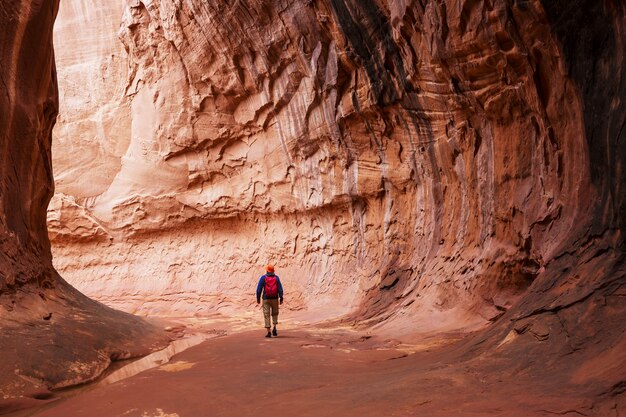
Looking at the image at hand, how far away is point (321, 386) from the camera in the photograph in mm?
4656

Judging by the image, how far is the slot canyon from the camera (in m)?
4.32

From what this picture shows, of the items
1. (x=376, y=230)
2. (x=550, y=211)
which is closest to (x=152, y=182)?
(x=376, y=230)

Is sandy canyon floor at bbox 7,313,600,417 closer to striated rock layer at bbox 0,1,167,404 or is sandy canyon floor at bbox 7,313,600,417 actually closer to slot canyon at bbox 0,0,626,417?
slot canyon at bbox 0,0,626,417

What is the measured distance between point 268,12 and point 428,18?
19.6ft

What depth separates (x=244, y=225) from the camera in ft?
54.4

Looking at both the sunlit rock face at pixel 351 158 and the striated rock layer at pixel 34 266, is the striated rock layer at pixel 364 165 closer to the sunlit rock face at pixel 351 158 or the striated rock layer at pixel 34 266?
the sunlit rock face at pixel 351 158

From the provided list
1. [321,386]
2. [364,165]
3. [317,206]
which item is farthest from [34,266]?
[317,206]

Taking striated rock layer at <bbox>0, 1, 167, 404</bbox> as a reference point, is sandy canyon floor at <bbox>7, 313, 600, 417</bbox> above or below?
below

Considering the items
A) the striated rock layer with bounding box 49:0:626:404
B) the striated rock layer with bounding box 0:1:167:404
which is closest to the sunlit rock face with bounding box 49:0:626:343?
the striated rock layer with bounding box 49:0:626:404

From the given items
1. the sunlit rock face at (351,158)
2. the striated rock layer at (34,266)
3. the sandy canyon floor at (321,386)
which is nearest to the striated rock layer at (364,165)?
the sunlit rock face at (351,158)

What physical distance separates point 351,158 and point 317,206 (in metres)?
1.78

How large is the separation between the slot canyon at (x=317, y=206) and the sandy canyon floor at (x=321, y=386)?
0.04 m

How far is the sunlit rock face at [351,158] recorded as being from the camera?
5945 mm

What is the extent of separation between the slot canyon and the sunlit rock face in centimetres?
→ 5
